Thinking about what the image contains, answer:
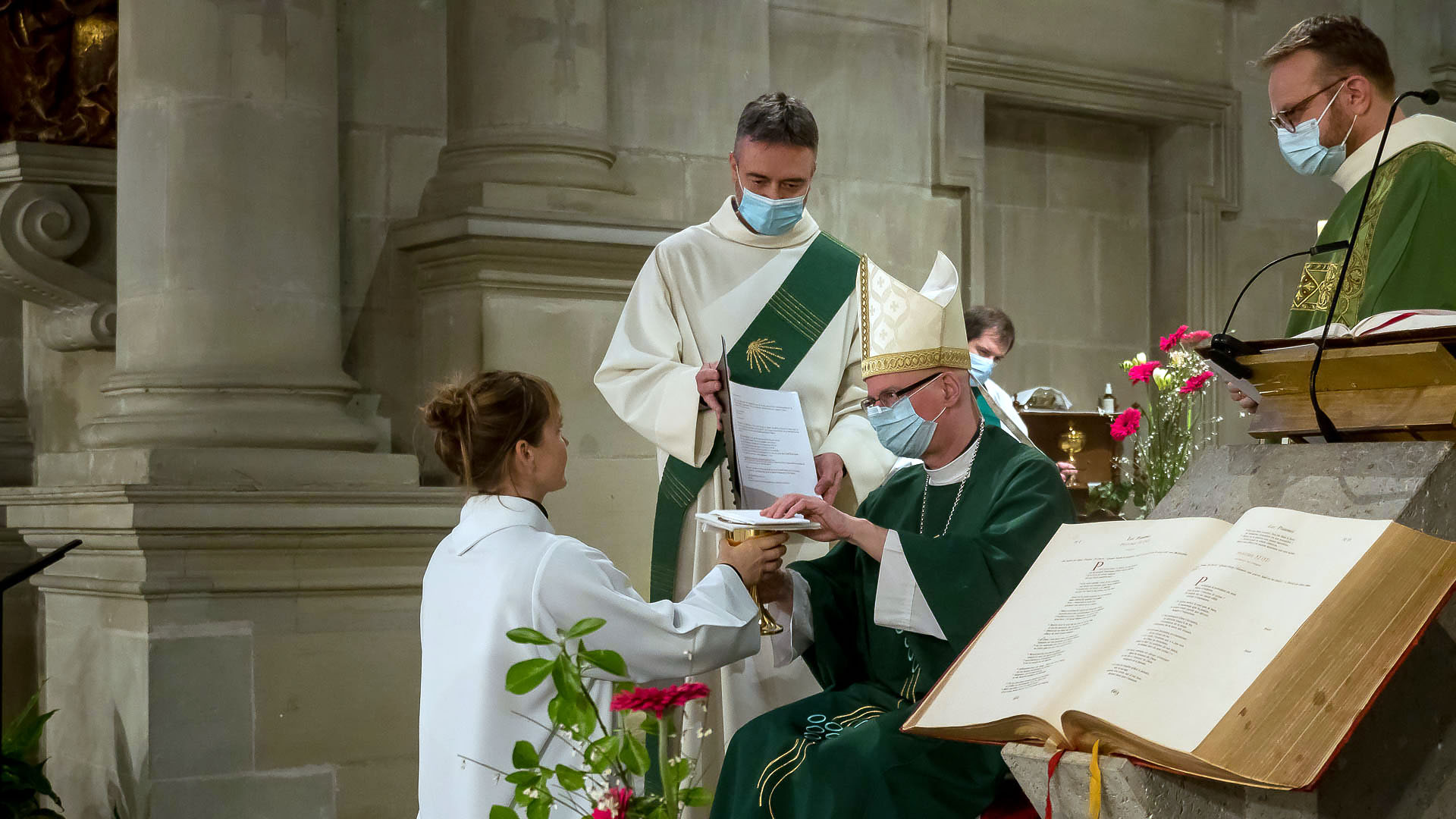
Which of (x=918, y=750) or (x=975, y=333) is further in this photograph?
(x=975, y=333)

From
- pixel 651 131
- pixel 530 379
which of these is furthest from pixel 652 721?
pixel 651 131

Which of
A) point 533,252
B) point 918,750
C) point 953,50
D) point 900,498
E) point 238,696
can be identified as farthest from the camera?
point 953,50

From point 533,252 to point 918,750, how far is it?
2.82 meters

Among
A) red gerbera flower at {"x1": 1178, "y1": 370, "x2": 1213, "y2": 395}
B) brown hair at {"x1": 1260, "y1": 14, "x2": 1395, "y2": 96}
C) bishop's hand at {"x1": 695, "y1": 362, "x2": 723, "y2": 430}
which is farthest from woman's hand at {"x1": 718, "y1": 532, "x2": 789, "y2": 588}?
red gerbera flower at {"x1": 1178, "y1": 370, "x2": 1213, "y2": 395}

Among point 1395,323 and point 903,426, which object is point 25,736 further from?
point 1395,323

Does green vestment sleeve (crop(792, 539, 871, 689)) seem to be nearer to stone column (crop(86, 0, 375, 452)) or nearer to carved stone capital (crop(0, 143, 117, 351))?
stone column (crop(86, 0, 375, 452))

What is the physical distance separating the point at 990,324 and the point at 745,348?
7.63 ft

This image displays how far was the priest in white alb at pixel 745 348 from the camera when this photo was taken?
3.82 m

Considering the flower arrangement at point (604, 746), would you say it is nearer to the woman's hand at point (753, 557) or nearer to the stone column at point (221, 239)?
the woman's hand at point (753, 557)

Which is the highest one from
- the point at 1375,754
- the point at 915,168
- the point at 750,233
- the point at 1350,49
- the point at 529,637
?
the point at 915,168

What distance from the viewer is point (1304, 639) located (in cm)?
166

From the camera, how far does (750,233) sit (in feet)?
13.7

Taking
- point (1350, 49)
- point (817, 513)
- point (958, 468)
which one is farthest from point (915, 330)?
point (1350, 49)

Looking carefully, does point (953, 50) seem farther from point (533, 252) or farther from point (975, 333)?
point (533, 252)
